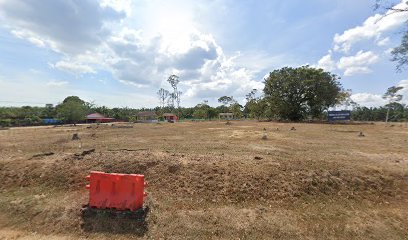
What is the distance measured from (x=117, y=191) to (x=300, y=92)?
164 ft

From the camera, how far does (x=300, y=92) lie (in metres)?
51.3

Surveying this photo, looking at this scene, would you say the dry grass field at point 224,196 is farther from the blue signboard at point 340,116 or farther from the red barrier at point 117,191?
the blue signboard at point 340,116

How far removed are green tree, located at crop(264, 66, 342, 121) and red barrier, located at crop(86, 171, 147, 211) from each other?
4760 cm

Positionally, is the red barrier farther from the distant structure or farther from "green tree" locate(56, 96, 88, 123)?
the distant structure

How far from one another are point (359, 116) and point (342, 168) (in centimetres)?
10275

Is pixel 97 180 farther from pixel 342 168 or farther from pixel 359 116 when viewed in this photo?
pixel 359 116

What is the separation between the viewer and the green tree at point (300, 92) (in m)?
49.4

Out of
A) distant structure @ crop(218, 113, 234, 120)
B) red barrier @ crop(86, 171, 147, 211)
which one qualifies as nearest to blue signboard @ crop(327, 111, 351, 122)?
distant structure @ crop(218, 113, 234, 120)

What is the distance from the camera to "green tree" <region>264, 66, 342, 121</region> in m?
49.4

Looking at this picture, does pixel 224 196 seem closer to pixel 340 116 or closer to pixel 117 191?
pixel 117 191

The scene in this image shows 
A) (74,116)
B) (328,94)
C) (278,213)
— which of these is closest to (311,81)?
(328,94)

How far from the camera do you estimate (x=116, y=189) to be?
6.28 meters

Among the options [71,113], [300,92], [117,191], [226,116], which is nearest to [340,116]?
[300,92]

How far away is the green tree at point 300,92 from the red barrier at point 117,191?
47.6 m
